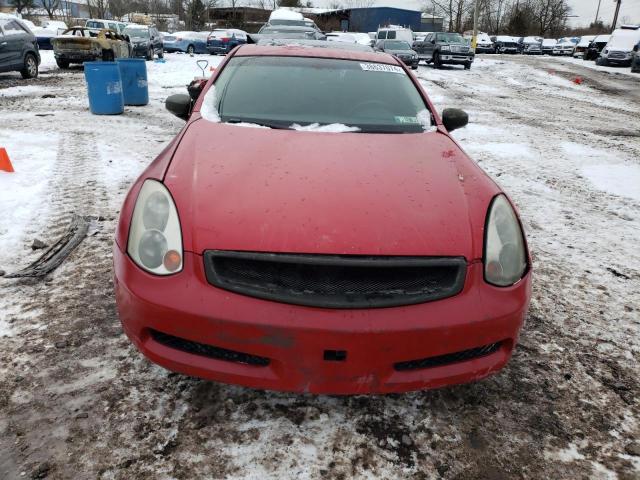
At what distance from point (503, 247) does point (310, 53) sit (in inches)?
90.6

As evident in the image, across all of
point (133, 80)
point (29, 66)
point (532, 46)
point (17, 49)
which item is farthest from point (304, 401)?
point (532, 46)

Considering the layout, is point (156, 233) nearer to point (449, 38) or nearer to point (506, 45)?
point (449, 38)

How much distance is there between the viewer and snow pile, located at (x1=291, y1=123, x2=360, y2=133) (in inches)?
113

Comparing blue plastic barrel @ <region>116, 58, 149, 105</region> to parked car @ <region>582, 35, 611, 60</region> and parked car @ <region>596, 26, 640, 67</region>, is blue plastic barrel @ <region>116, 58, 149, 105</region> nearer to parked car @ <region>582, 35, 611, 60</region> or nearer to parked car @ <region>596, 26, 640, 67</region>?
parked car @ <region>596, 26, 640, 67</region>

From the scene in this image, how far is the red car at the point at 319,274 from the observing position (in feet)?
5.84

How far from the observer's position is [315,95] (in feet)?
10.6

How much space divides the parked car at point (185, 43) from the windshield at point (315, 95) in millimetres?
28948

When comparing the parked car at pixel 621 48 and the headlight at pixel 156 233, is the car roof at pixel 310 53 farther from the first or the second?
the parked car at pixel 621 48

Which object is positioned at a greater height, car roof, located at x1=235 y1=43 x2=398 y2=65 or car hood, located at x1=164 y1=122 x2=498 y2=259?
car roof, located at x1=235 y1=43 x2=398 y2=65

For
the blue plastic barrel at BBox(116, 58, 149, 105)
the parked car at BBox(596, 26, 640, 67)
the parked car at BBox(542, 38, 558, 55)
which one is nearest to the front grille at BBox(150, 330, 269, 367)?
the blue plastic barrel at BBox(116, 58, 149, 105)

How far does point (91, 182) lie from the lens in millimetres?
5145

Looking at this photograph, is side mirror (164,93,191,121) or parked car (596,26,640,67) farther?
parked car (596,26,640,67)

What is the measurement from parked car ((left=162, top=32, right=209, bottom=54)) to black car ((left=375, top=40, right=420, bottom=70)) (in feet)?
40.8

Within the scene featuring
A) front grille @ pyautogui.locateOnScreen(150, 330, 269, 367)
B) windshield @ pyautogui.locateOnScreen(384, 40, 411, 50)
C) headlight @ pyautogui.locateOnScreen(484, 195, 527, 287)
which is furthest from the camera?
windshield @ pyautogui.locateOnScreen(384, 40, 411, 50)
